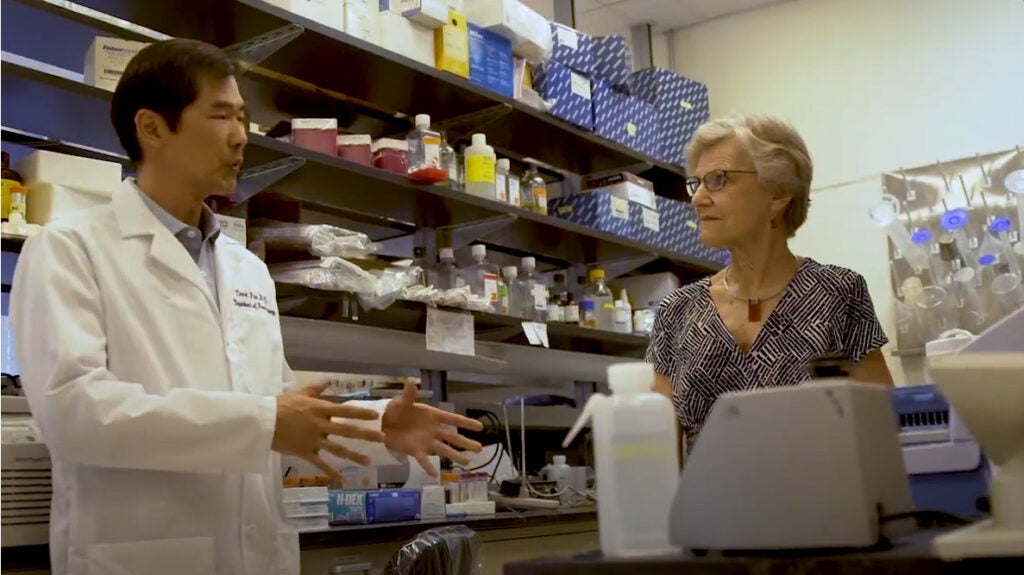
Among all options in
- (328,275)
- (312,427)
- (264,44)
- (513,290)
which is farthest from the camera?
(513,290)

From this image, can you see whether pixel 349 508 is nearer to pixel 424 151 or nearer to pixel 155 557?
pixel 155 557

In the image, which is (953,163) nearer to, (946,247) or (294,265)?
(946,247)

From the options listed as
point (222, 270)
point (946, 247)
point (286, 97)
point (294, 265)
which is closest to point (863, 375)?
point (222, 270)

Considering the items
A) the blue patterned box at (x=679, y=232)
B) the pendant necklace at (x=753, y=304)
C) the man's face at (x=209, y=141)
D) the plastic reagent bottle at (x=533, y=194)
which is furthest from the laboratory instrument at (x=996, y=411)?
the blue patterned box at (x=679, y=232)

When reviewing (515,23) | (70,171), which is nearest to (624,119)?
(515,23)

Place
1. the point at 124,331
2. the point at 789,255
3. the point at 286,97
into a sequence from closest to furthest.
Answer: the point at 124,331 < the point at 789,255 < the point at 286,97

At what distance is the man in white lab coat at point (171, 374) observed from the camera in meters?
1.53

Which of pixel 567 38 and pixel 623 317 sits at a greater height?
pixel 567 38

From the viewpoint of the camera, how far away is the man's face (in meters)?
1.82

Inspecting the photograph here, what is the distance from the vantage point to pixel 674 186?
442cm

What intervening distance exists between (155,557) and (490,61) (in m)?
2.09

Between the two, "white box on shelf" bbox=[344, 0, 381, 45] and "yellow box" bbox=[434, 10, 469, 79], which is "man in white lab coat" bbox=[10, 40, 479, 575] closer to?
"white box on shelf" bbox=[344, 0, 381, 45]

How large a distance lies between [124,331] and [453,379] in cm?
210

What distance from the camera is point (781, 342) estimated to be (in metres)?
1.86
